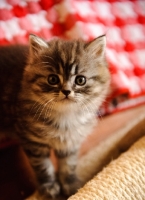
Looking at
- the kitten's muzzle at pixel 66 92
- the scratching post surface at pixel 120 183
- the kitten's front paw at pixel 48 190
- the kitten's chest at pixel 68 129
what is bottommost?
the kitten's front paw at pixel 48 190

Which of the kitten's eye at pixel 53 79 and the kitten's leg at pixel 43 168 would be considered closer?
the kitten's eye at pixel 53 79

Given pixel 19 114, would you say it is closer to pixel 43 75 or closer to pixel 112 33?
pixel 43 75

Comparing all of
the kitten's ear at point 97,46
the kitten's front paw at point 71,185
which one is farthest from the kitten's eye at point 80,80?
the kitten's front paw at point 71,185

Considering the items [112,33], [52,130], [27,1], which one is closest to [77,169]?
[52,130]

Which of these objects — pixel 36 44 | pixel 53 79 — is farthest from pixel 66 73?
pixel 36 44

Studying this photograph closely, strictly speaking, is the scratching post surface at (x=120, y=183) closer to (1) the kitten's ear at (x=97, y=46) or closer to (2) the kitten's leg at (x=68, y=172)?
(2) the kitten's leg at (x=68, y=172)

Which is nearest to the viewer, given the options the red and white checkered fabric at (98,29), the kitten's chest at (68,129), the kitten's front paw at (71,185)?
the kitten's chest at (68,129)

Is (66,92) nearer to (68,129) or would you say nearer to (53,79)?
(53,79)
